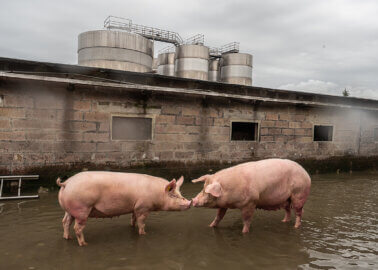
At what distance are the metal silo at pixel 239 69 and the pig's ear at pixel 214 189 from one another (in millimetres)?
18980

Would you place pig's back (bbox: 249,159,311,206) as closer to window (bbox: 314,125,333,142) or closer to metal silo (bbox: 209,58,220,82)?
window (bbox: 314,125,333,142)

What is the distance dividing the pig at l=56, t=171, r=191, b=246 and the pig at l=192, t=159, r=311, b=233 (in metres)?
0.45

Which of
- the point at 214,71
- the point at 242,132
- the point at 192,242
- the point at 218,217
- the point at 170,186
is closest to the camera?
the point at 192,242

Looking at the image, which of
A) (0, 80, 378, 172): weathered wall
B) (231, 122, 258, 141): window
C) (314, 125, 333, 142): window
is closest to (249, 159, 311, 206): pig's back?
(0, 80, 378, 172): weathered wall

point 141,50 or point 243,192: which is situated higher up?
point 141,50

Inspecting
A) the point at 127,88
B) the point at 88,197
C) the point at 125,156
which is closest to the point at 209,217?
the point at 88,197

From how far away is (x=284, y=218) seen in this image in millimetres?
5488

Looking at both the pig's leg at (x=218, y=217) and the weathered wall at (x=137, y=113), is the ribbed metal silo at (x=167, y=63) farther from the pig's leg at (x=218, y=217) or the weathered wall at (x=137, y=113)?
the pig's leg at (x=218, y=217)

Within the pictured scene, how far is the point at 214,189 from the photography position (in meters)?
4.46

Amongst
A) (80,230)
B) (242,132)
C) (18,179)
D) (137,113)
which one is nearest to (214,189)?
(80,230)

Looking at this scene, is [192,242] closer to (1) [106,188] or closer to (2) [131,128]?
(1) [106,188]

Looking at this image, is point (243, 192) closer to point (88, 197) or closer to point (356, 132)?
point (88, 197)

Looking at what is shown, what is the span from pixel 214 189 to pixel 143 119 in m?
4.30

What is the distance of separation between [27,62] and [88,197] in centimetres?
446
